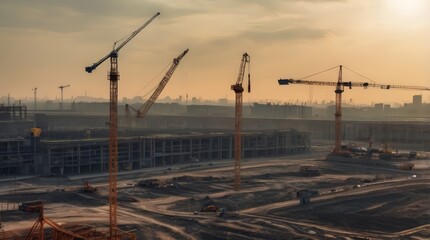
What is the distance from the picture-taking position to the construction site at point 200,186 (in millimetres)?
49719

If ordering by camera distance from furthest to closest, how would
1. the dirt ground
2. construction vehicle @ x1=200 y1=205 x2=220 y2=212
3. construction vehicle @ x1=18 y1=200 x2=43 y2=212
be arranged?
construction vehicle @ x1=200 y1=205 x2=220 y2=212 → construction vehicle @ x1=18 y1=200 x2=43 y2=212 → the dirt ground

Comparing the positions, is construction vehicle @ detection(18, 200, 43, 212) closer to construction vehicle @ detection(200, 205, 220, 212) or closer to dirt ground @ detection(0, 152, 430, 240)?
dirt ground @ detection(0, 152, 430, 240)

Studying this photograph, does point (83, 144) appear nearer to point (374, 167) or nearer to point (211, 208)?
point (211, 208)

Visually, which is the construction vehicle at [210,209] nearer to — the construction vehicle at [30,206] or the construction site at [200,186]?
the construction site at [200,186]

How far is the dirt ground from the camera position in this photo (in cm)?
4959

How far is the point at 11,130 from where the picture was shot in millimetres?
117125

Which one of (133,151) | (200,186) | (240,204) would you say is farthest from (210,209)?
(133,151)

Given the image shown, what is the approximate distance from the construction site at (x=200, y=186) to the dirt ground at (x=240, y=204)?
15 cm

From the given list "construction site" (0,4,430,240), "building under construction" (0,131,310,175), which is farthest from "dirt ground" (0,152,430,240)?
"building under construction" (0,131,310,175)

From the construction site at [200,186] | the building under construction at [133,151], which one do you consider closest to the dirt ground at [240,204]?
the construction site at [200,186]

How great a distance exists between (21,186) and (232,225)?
3510cm

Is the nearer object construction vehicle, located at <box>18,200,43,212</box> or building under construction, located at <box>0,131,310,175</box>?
construction vehicle, located at <box>18,200,43,212</box>

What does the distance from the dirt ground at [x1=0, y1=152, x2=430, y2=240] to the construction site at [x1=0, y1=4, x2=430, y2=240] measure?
151mm

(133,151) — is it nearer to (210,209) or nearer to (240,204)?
(240,204)
